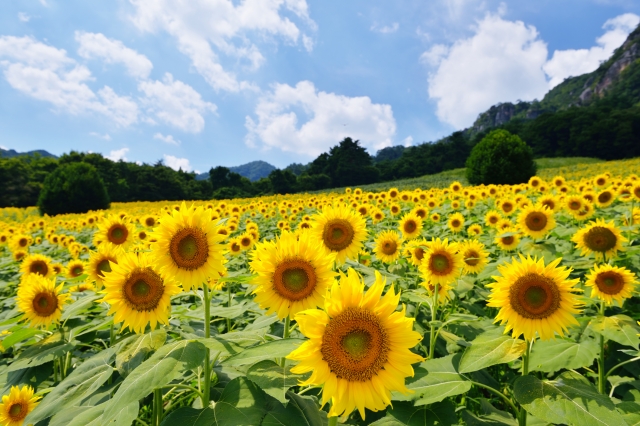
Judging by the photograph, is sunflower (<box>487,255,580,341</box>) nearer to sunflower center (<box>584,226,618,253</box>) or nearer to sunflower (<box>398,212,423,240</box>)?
sunflower center (<box>584,226,618,253</box>)

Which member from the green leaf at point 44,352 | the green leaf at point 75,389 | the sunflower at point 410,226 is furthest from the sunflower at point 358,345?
the sunflower at point 410,226

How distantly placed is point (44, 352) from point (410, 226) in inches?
185

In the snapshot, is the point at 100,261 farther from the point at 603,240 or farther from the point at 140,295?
the point at 603,240

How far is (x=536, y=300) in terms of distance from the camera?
2.07 m

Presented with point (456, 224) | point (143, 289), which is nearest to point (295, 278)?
point (143, 289)

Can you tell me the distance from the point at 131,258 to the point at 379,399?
1.67 metres

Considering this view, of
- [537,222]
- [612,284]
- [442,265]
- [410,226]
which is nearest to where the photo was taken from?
[612,284]

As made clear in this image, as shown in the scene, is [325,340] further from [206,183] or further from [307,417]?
[206,183]

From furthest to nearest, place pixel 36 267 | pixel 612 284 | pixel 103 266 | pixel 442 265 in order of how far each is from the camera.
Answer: pixel 36 267, pixel 442 265, pixel 103 266, pixel 612 284

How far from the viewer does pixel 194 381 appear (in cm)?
213

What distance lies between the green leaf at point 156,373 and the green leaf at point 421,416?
0.85 metres

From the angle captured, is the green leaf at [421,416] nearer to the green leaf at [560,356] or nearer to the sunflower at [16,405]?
the green leaf at [560,356]

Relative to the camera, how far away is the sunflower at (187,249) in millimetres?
2064

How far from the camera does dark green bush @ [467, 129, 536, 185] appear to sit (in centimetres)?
3412
